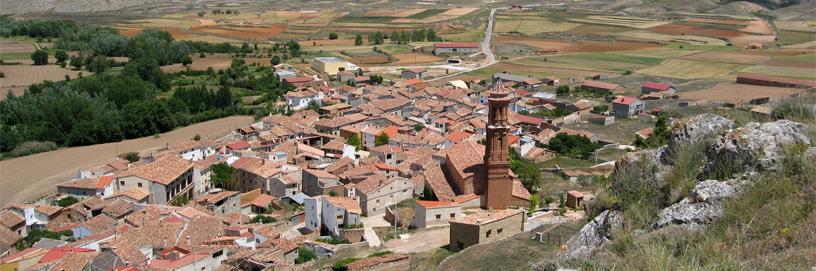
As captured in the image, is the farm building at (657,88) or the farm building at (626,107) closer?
the farm building at (626,107)

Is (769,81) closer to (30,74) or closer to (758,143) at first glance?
(758,143)

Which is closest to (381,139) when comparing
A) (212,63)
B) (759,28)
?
(212,63)

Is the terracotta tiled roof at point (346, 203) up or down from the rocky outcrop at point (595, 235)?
down

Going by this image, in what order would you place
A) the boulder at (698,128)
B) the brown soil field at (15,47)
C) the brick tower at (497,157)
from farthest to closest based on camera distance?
the brown soil field at (15,47)
the brick tower at (497,157)
the boulder at (698,128)

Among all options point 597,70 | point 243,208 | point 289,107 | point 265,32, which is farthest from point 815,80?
point 265,32

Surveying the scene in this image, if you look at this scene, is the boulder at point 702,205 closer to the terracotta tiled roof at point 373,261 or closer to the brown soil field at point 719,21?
the terracotta tiled roof at point 373,261

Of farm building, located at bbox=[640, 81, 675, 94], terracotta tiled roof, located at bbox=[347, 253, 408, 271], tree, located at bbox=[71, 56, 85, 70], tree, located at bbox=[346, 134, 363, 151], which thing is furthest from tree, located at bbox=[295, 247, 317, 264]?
tree, located at bbox=[71, 56, 85, 70]

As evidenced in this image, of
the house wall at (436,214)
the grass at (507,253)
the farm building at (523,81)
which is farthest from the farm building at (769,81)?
the grass at (507,253)
